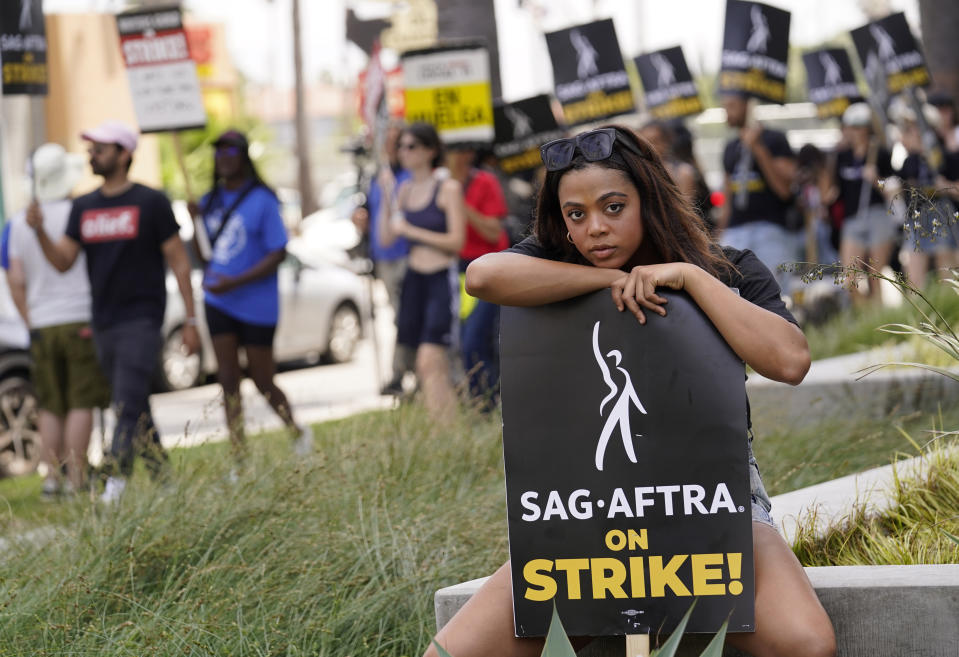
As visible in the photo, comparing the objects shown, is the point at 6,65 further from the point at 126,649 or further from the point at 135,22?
the point at 126,649

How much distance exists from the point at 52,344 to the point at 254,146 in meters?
30.3

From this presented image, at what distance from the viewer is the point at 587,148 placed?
3406 millimetres

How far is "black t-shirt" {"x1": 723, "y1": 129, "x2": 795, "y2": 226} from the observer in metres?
11.4

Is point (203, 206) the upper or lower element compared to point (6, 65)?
lower

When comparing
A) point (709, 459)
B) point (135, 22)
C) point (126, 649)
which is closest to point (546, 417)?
point (709, 459)

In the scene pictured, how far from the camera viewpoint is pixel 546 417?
3330mm

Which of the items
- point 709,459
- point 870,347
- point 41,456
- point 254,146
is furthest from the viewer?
point 254,146

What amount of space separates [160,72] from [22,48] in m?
1.12

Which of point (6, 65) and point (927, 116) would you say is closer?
point (6, 65)

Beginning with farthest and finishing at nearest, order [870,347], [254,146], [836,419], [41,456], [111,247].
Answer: [254,146]
[870,347]
[41,456]
[111,247]
[836,419]

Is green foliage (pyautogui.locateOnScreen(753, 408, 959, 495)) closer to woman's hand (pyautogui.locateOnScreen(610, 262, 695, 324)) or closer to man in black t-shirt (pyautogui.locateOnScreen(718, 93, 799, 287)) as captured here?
woman's hand (pyautogui.locateOnScreen(610, 262, 695, 324))

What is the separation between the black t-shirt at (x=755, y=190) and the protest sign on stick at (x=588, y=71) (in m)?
1.50

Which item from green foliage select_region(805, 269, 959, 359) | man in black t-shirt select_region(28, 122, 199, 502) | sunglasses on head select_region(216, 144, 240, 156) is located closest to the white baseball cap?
man in black t-shirt select_region(28, 122, 199, 502)

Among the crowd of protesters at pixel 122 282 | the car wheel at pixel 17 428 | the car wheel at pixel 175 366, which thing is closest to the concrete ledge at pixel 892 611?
the crowd of protesters at pixel 122 282
